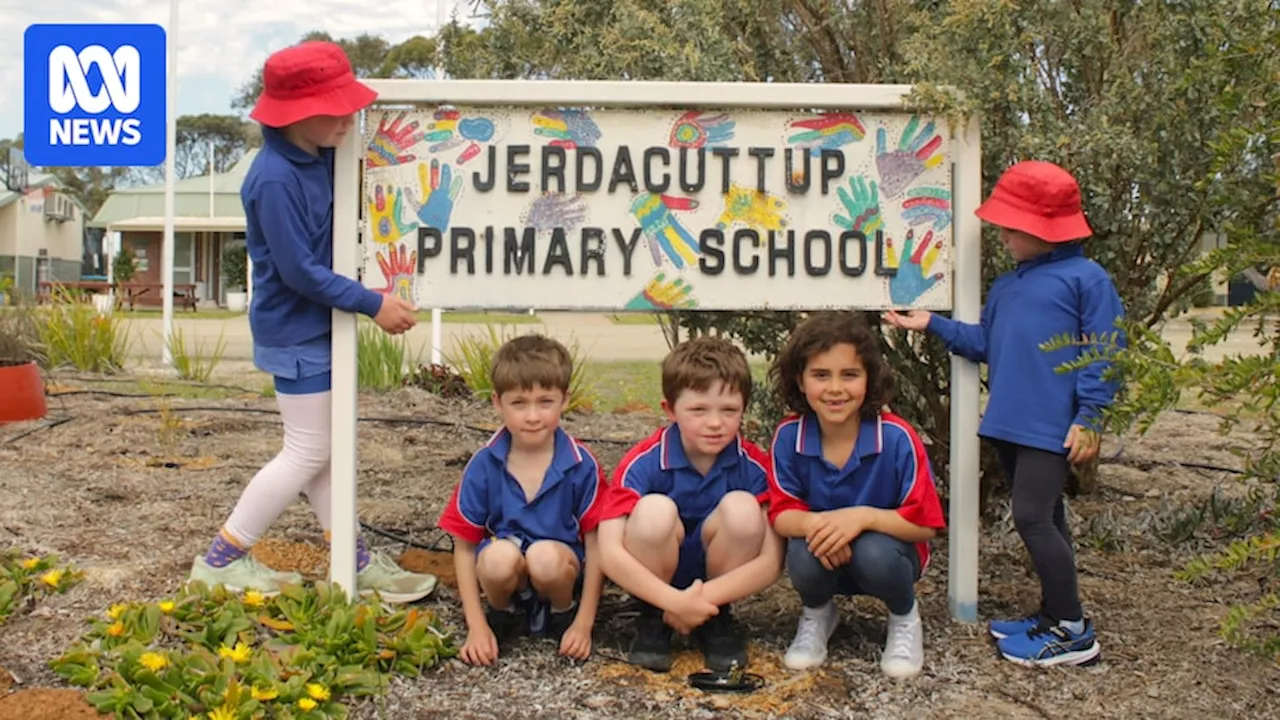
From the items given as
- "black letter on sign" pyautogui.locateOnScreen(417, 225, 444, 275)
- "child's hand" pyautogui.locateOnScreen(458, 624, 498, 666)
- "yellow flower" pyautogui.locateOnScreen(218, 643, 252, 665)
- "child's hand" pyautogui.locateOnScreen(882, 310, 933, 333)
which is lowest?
"child's hand" pyautogui.locateOnScreen(458, 624, 498, 666)

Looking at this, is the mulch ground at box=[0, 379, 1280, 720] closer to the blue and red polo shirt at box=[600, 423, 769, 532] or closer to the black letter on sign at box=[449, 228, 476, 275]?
Answer: the blue and red polo shirt at box=[600, 423, 769, 532]

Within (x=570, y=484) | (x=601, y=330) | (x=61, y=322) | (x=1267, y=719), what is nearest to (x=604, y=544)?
(x=570, y=484)

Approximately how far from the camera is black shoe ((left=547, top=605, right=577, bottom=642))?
3270mm

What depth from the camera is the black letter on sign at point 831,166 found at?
11.0ft

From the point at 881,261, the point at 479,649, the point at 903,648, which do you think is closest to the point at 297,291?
the point at 479,649

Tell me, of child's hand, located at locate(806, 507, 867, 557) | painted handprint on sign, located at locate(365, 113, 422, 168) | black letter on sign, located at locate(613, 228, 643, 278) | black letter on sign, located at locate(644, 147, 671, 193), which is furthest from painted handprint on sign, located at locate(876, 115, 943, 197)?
painted handprint on sign, located at locate(365, 113, 422, 168)

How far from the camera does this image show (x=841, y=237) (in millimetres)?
3342

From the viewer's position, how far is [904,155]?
3.36 meters

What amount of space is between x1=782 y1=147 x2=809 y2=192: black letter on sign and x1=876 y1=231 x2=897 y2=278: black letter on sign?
0.81ft

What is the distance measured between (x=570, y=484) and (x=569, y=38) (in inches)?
98.1

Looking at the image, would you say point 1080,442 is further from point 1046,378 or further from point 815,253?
point 815,253

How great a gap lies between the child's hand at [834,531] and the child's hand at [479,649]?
857 mm

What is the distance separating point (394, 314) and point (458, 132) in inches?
21.1

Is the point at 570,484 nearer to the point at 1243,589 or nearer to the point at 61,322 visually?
the point at 1243,589
